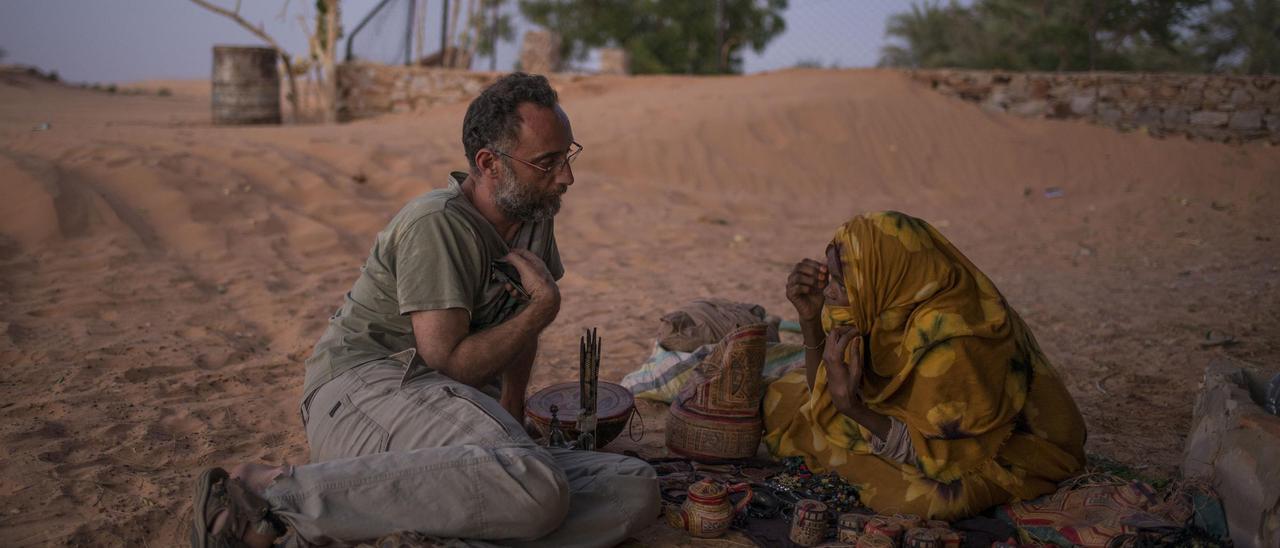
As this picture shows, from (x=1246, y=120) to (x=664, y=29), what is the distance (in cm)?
1125

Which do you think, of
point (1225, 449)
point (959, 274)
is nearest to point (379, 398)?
point (959, 274)

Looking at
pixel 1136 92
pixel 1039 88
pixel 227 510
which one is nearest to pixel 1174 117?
pixel 1136 92

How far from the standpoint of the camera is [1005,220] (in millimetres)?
9266

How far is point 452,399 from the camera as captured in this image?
277 cm

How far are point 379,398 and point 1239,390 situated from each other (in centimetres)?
306

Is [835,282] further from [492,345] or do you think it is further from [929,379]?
[492,345]

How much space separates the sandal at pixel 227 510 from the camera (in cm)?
237

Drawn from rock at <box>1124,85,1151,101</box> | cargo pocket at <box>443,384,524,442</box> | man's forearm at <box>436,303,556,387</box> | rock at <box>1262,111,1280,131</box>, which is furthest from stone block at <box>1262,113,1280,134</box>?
cargo pocket at <box>443,384,524,442</box>

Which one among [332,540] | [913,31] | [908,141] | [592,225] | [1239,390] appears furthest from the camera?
[913,31]

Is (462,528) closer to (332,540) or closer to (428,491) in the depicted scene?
(428,491)

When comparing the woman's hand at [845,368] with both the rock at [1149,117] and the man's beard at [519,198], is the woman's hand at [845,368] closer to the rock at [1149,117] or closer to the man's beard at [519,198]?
the man's beard at [519,198]

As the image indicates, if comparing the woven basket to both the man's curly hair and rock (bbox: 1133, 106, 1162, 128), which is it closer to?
the man's curly hair

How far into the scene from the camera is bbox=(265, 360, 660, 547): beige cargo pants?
8.11 feet

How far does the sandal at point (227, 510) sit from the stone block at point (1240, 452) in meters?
2.85
